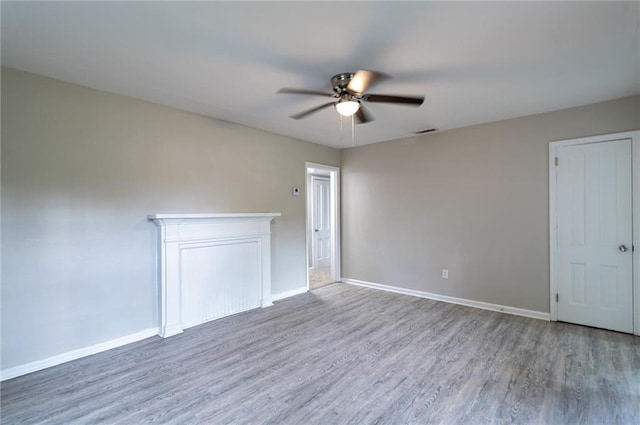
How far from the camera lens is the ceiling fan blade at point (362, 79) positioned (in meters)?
2.23

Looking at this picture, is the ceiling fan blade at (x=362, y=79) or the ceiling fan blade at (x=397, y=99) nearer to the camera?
the ceiling fan blade at (x=362, y=79)

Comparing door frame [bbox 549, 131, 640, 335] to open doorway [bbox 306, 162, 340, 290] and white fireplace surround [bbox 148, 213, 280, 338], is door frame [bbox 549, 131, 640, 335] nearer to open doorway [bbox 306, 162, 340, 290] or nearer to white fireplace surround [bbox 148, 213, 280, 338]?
white fireplace surround [bbox 148, 213, 280, 338]

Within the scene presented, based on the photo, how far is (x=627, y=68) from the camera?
2523mm

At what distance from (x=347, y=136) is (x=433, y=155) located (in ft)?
4.38

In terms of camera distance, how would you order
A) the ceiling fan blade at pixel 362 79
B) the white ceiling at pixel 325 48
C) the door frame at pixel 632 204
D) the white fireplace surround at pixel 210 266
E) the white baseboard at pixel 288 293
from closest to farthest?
the white ceiling at pixel 325 48 < the ceiling fan blade at pixel 362 79 < the door frame at pixel 632 204 < the white fireplace surround at pixel 210 266 < the white baseboard at pixel 288 293

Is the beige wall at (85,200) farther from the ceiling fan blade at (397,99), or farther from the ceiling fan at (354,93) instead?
the ceiling fan blade at (397,99)

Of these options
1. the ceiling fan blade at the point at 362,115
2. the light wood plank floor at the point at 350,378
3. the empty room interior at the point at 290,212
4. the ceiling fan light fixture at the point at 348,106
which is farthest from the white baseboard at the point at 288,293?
the ceiling fan light fixture at the point at 348,106

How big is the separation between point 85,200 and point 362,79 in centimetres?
274

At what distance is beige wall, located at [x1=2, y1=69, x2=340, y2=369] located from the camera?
250 centimetres

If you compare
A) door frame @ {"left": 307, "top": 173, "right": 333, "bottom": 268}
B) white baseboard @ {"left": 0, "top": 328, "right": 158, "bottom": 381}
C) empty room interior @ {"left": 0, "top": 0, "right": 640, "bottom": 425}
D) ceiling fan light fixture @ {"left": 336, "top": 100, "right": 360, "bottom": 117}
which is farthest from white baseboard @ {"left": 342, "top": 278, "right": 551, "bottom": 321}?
white baseboard @ {"left": 0, "top": 328, "right": 158, "bottom": 381}

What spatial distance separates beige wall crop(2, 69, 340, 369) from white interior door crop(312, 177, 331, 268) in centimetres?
339

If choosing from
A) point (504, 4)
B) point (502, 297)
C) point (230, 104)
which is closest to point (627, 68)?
point (504, 4)

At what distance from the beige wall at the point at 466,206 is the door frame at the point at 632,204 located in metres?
0.06

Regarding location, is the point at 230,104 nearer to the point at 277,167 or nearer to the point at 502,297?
the point at 277,167
